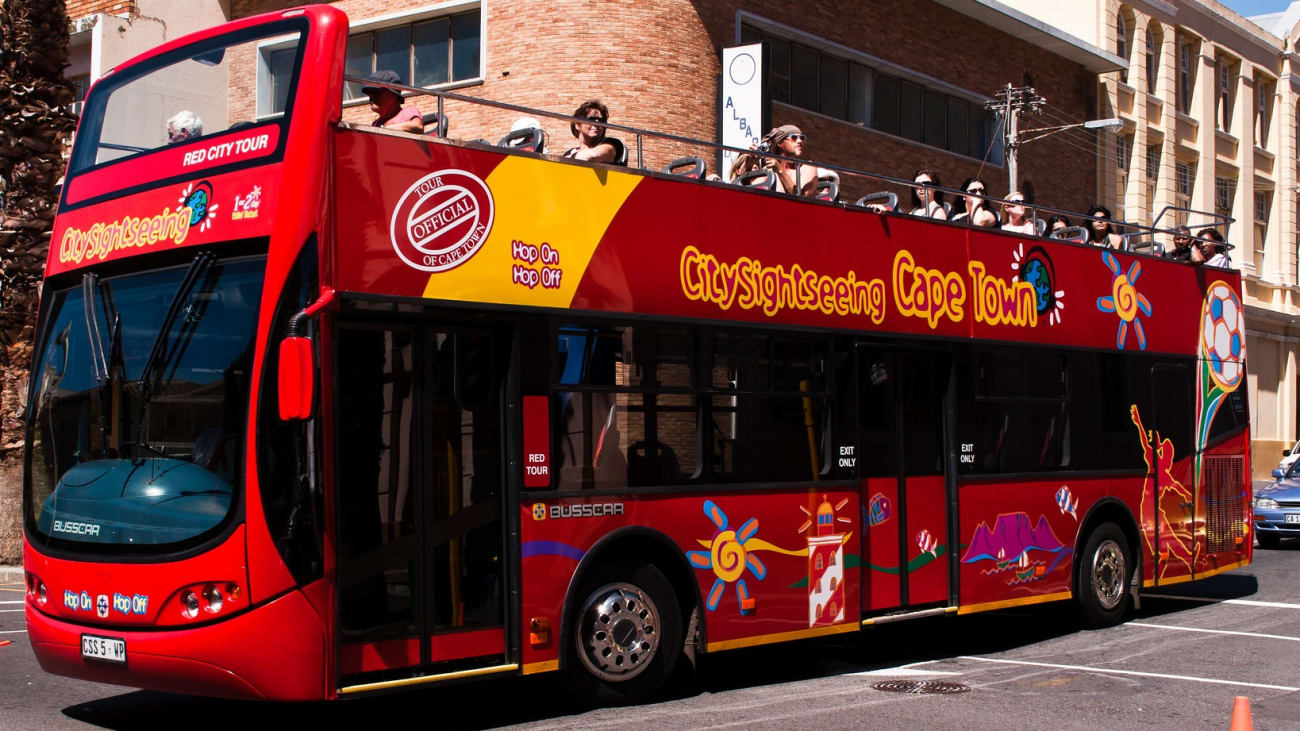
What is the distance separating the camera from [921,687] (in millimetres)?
9875

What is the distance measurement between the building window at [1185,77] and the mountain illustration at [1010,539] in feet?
119

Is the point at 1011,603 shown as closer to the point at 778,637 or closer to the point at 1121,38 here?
the point at 778,637

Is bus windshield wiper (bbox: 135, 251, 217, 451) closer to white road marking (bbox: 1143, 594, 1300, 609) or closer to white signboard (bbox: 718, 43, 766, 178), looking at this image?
Result: white road marking (bbox: 1143, 594, 1300, 609)

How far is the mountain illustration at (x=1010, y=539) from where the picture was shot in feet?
38.5

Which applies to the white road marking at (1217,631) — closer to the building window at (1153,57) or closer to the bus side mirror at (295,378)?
the bus side mirror at (295,378)

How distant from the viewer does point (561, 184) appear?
8.85 metres

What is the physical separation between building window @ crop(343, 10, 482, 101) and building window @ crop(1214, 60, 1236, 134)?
29517mm

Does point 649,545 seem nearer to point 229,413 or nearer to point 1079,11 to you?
point 229,413

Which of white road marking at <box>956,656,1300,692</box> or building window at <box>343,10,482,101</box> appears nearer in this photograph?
white road marking at <box>956,656,1300,692</box>

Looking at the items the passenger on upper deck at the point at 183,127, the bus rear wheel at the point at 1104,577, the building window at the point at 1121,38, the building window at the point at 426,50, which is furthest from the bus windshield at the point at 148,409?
the building window at the point at 1121,38

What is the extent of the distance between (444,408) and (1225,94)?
45.1m

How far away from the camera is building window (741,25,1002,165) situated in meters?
28.7

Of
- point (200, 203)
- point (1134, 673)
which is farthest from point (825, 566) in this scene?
point (200, 203)

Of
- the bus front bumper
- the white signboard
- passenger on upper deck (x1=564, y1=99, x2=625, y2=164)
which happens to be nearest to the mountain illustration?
passenger on upper deck (x1=564, y1=99, x2=625, y2=164)
